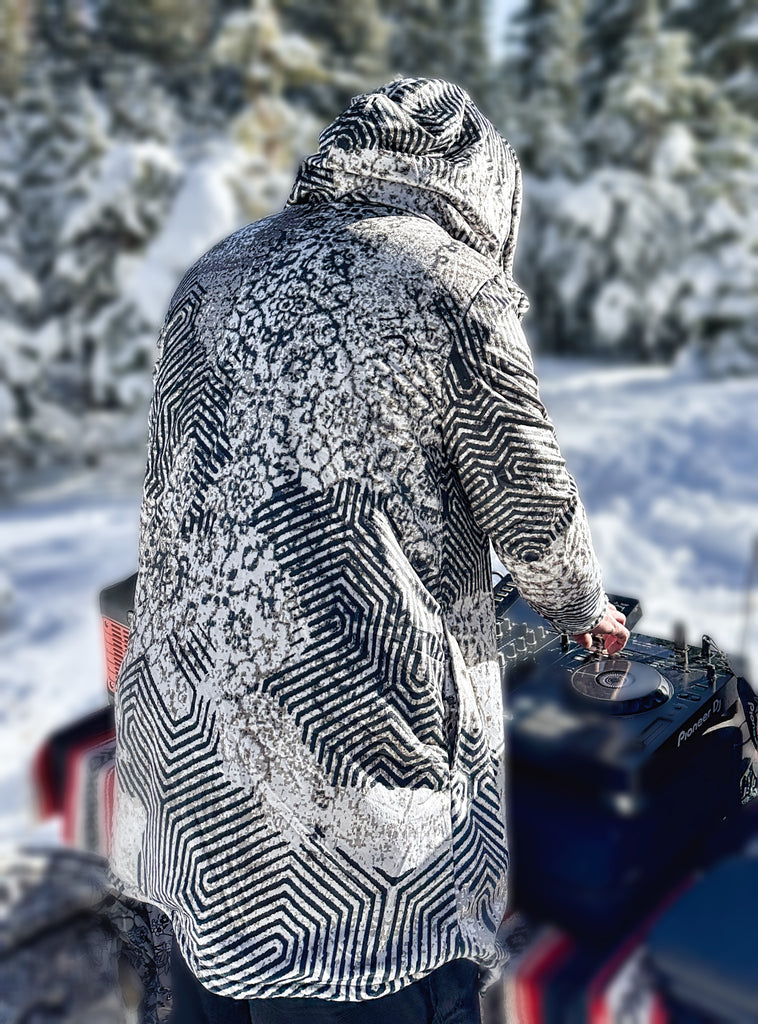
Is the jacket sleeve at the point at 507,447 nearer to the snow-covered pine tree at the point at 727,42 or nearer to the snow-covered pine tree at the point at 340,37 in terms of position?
the snow-covered pine tree at the point at 340,37

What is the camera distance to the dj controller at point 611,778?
1295 millimetres

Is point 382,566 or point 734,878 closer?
point 382,566

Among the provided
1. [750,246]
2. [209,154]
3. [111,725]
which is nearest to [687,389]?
[750,246]

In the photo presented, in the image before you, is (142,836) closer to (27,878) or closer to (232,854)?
(232,854)

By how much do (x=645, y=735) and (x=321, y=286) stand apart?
33.4 inches

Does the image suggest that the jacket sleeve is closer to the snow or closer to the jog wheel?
the jog wheel

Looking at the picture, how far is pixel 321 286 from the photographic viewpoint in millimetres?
1170

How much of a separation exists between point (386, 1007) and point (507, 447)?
77 centimetres

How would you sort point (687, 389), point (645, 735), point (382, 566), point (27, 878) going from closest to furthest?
point (382, 566) → point (645, 735) → point (27, 878) → point (687, 389)

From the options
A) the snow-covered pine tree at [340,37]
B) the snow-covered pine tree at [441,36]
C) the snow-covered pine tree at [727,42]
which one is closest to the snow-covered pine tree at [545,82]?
the snow-covered pine tree at [441,36]

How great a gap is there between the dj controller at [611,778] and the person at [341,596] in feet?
0.37

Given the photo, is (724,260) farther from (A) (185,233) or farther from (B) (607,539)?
(A) (185,233)

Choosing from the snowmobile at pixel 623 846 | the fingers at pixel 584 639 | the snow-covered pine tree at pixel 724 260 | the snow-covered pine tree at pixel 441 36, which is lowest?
the snow-covered pine tree at pixel 724 260

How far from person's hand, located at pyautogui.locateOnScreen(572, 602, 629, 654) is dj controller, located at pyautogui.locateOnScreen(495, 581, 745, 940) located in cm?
7
